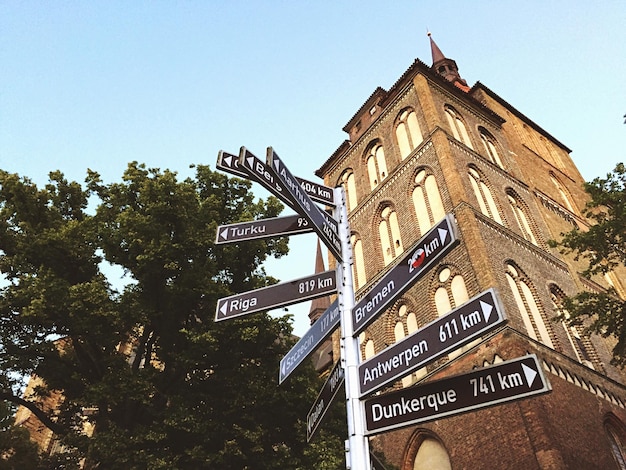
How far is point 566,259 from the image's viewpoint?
1677 cm

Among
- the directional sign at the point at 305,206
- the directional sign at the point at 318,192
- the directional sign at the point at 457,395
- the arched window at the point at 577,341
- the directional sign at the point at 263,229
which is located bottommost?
the directional sign at the point at 457,395

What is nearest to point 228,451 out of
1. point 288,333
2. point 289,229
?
point 288,333

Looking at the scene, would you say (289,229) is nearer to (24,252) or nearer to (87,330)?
(87,330)

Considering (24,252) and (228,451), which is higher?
(24,252)

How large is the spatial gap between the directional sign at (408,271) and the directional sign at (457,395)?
619 millimetres

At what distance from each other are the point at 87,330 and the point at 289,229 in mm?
5771

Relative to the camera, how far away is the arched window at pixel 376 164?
1992 cm

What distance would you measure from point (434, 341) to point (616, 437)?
10.7 meters

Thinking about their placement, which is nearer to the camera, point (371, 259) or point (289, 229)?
point (289, 229)

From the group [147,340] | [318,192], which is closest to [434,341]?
[318,192]

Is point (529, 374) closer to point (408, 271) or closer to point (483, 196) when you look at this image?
point (408, 271)

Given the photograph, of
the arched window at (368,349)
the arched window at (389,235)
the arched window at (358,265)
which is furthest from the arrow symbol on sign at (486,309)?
the arched window at (358,265)

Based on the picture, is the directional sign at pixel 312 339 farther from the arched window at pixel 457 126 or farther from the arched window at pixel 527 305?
the arched window at pixel 457 126

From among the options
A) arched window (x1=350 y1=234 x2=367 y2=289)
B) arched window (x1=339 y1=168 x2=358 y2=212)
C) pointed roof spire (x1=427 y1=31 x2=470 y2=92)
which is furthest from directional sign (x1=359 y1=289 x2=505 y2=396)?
pointed roof spire (x1=427 y1=31 x2=470 y2=92)
